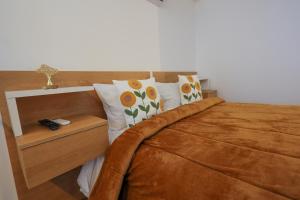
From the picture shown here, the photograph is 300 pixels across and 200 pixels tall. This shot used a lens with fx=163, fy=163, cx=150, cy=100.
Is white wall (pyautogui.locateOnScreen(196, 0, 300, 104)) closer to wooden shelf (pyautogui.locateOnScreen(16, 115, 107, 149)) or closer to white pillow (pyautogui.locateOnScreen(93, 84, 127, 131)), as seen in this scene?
white pillow (pyautogui.locateOnScreen(93, 84, 127, 131))

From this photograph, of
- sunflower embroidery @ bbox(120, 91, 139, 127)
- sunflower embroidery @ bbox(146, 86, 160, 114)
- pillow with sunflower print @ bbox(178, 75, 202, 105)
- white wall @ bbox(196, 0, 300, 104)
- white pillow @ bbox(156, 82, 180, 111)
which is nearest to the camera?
sunflower embroidery @ bbox(120, 91, 139, 127)

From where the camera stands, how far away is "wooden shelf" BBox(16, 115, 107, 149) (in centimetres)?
76

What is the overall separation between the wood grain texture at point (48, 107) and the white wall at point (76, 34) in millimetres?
85

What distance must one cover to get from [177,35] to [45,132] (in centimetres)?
233

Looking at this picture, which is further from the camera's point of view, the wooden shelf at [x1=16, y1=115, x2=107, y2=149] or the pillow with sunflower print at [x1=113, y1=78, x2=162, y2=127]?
the pillow with sunflower print at [x1=113, y1=78, x2=162, y2=127]

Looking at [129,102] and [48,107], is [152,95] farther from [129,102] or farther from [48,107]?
[48,107]

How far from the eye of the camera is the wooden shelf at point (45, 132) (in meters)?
0.76

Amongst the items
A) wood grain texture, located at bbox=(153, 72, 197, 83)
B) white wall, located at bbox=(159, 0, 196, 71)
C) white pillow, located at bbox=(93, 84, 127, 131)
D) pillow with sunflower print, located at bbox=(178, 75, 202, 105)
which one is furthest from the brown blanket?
white wall, located at bbox=(159, 0, 196, 71)

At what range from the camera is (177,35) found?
2594mm

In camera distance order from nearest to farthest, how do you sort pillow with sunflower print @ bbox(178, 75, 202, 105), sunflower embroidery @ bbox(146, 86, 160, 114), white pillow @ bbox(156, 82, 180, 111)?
sunflower embroidery @ bbox(146, 86, 160, 114), white pillow @ bbox(156, 82, 180, 111), pillow with sunflower print @ bbox(178, 75, 202, 105)

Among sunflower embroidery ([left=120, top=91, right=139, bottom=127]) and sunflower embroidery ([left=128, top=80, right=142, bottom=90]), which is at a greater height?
sunflower embroidery ([left=128, top=80, right=142, bottom=90])

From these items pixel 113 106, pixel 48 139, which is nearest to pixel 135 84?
pixel 113 106

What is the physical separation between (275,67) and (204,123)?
6.38ft

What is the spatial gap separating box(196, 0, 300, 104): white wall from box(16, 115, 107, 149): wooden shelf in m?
2.47
